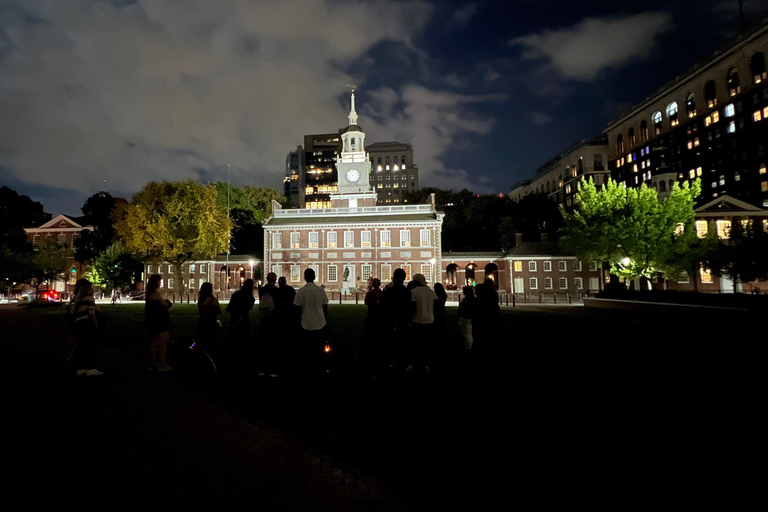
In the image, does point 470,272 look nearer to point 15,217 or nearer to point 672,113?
point 672,113

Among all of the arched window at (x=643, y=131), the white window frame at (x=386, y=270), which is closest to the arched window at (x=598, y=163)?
the arched window at (x=643, y=131)

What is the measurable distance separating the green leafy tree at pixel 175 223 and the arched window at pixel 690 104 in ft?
287

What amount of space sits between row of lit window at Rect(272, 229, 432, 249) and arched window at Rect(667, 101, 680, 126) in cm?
6870

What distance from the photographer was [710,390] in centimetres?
787

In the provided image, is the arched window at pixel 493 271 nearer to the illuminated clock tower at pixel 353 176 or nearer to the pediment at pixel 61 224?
the illuminated clock tower at pixel 353 176

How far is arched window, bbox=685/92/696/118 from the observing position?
267ft

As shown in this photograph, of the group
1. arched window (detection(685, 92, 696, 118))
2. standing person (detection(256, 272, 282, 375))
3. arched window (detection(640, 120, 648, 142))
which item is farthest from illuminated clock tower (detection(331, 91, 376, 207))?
arched window (detection(640, 120, 648, 142))

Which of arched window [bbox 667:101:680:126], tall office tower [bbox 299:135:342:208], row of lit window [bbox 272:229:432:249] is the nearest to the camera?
row of lit window [bbox 272:229:432:249]

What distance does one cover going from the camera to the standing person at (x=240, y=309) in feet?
27.8

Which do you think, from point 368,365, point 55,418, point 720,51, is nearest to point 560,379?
point 368,365

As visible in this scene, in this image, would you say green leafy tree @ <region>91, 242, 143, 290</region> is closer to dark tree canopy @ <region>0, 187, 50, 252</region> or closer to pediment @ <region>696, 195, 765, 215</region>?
dark tree canopy @ <region>0, 187, 50, 252</region>

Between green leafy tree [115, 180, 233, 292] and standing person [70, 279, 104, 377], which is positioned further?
green leafy tree [115, 180, 233, 292]

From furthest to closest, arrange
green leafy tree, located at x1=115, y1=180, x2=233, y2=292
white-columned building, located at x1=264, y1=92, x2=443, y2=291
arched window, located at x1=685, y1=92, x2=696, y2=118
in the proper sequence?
arched window, located at x1=685, y1=92, x2=696, y2=118 → white-columned building, located at x1=264, y1=92, x2=443, y2=291 → green leafy tree, located at x1=115, y1=180, x2=233, y2=292

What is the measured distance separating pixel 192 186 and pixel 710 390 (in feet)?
150
